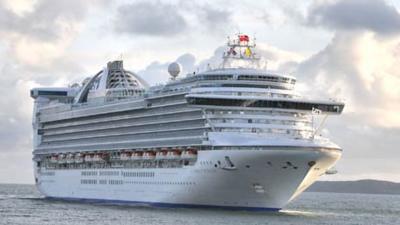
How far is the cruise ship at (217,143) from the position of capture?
67312mm

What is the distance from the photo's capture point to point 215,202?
231 ft

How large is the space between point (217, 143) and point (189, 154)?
4.06 metres

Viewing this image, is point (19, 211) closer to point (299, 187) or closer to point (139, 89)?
point (139, 89)

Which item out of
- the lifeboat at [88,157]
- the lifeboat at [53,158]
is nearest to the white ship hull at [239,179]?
the lifeboat at [88,157]

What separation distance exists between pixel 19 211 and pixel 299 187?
27.6 meters

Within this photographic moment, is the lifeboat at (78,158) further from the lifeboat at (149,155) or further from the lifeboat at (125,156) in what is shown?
the lifeboat at (149,155)

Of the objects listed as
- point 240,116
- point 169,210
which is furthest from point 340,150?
point 169,210

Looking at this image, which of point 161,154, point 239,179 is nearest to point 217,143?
point 239,179

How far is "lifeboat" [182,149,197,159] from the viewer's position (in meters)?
70.9

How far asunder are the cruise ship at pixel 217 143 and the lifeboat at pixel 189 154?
8 cm

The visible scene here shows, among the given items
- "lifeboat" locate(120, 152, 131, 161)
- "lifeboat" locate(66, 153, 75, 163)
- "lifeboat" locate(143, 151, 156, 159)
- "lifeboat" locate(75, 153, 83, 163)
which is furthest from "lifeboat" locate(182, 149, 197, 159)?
"lifeboat" locate(66, 153, 75, 163)

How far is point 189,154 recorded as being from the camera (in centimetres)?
7138

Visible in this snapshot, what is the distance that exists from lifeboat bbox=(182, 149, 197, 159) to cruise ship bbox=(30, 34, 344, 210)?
84 mm

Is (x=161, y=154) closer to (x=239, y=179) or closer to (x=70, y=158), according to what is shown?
(x=239, y=179)
